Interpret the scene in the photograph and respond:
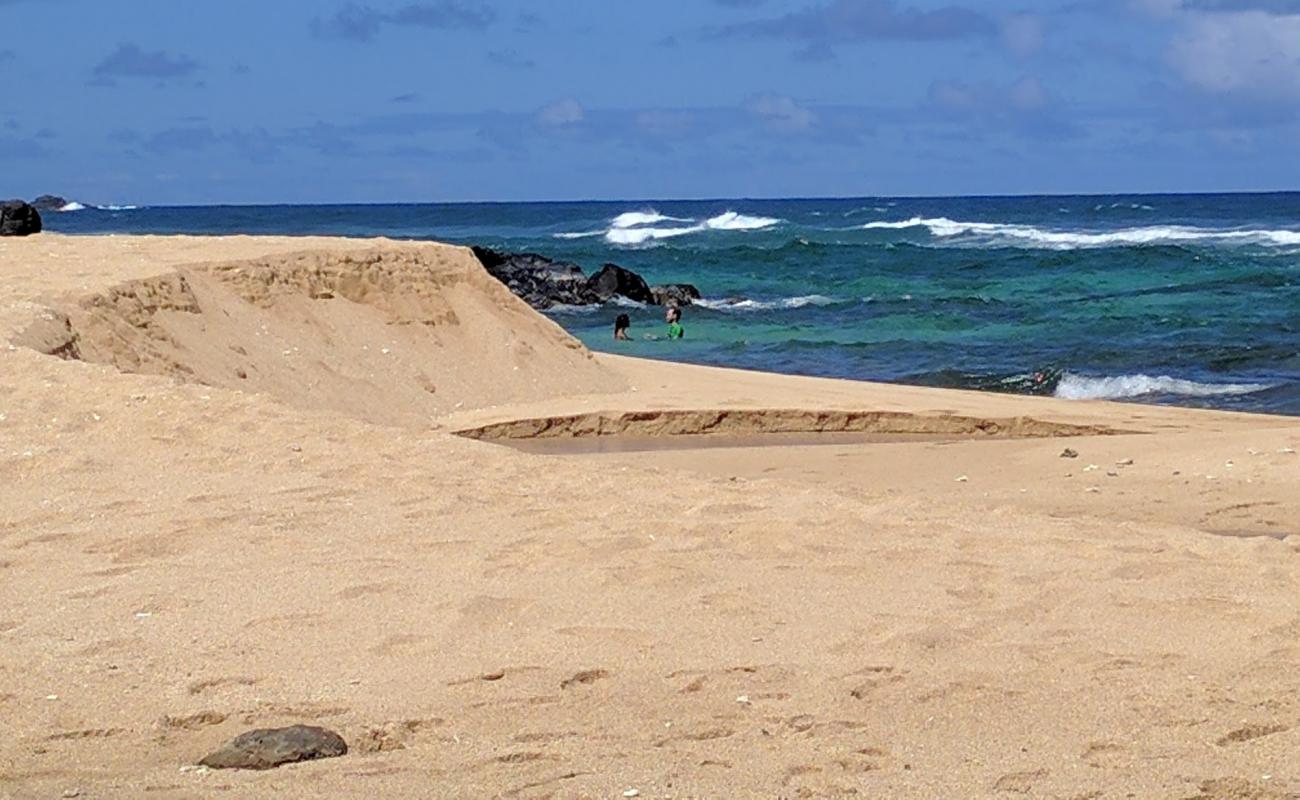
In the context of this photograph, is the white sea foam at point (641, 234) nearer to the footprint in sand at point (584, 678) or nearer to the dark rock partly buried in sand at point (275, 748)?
the footprint in sand at point (584, 678)

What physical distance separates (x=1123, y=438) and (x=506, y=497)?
6158 mm

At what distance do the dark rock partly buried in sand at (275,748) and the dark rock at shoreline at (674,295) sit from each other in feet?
88.6

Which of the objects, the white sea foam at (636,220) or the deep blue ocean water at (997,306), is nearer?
the deep blue ocean water at (997,306)

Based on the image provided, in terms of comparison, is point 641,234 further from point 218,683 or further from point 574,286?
point 218,683

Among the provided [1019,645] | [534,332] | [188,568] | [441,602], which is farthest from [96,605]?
[534,332]

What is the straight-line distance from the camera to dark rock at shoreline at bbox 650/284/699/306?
103 ft

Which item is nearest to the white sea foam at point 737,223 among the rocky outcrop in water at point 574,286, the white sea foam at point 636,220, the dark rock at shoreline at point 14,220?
the white sea foam at point 636,220

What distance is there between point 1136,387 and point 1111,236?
3687cm

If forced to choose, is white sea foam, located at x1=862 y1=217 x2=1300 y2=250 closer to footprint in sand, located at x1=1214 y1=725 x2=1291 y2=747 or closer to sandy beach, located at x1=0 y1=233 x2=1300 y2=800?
sandy beach, located at x1=0 y1=233 x2=1300 y2=800

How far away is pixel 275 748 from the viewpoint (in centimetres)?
402

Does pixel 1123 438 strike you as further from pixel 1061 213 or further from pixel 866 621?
pixel 1061 213

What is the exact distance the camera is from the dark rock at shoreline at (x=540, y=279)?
3139 centimetres

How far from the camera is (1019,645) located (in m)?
4.98

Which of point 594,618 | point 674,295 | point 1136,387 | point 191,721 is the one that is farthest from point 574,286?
point 191,721
